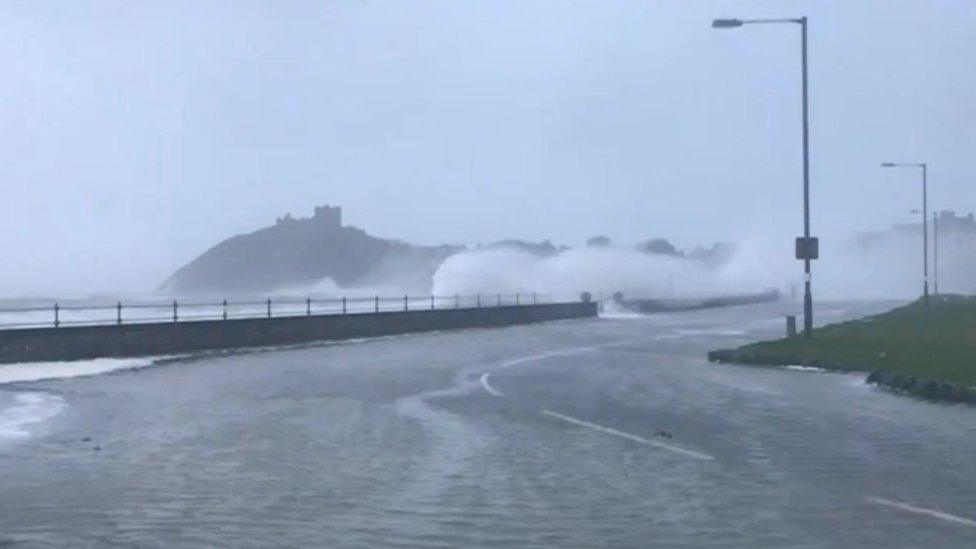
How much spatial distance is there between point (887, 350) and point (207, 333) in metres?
17.3

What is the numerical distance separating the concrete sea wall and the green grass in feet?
45.3

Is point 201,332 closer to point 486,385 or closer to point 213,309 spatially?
point 486,385

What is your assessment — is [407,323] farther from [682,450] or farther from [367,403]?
[682,450]

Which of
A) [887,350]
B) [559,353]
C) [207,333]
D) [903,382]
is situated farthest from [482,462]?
[207,333]

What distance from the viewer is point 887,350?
1357 inches

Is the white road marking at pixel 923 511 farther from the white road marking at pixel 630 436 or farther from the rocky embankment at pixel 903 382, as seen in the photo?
the rocky embankment at pixel 903 382

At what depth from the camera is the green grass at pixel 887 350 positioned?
27625 millimetres

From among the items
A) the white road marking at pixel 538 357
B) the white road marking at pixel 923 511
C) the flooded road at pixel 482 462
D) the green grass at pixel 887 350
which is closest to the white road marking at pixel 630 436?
the flooded road at pixel 482 462

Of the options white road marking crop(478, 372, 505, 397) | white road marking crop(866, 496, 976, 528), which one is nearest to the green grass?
white road marking crop(478, 372, 505, 397)

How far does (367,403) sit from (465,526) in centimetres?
1139

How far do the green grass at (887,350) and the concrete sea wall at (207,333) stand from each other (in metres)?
13.8

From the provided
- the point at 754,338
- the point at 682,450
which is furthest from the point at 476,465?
the point at 754,338

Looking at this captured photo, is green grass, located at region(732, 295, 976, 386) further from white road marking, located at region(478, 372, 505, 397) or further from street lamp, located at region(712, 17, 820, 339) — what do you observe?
white road marking, located at region(478, 372, 505, 397)

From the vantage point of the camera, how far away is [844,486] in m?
12.8
